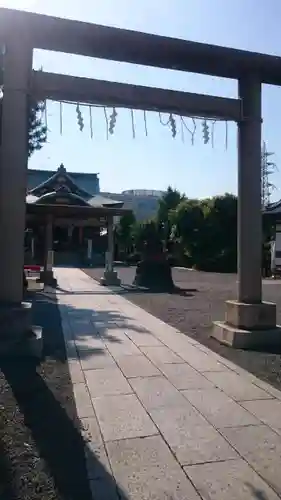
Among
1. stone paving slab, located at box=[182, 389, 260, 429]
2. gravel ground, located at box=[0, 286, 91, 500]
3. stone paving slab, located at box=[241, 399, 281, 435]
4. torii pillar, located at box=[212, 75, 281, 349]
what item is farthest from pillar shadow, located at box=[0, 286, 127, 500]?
torii pillar, located at box=[212, 75, 281, 349]

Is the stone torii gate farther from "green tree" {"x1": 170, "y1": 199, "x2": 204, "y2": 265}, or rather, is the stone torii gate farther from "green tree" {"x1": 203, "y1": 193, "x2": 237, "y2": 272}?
"green tree" {"x1": 170, "y1": 199, "x2": 204, "y2": 265}

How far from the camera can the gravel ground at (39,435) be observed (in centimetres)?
251

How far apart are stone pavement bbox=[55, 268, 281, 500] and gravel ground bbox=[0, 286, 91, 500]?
0.11 metres

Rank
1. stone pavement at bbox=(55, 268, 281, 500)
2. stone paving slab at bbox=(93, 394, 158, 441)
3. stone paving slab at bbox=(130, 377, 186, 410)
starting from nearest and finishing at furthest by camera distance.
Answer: stone pavement at bbox=(55, 268, 281, 500)
stone paving slab at bbox=(93, 394, 158, 441)
stone paving slab at bbox=(130, 377, 186, 410)

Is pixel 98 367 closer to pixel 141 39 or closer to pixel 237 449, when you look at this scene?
pixel 237 449

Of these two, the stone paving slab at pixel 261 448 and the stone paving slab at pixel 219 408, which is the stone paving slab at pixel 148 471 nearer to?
the stone paving slab at pixel 261 448

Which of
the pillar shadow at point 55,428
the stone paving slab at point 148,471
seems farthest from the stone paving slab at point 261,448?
the pillar shadow at point 55,428

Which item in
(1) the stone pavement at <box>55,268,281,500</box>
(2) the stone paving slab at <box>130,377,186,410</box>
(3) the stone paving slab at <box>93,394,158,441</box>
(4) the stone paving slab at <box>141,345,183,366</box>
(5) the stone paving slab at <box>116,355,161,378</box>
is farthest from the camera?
(4) the stone paving slab at <box>141,345,183,366</box>

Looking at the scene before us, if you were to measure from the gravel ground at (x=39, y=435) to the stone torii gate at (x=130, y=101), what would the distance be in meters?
0.72

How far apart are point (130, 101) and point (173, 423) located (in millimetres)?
3947

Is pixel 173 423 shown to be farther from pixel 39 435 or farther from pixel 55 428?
pixel 39 435

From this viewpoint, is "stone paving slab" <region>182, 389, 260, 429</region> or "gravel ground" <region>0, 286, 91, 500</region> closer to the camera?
"gravel ground" <region>0, 286, 91, 500</region>

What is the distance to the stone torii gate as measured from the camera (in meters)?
4.96

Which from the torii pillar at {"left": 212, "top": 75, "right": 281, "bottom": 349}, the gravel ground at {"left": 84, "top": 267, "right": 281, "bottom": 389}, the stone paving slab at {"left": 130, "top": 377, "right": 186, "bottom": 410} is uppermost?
the torii pillar at {"left": 212, "top": 75, "right": 281, "bottom": 349}
